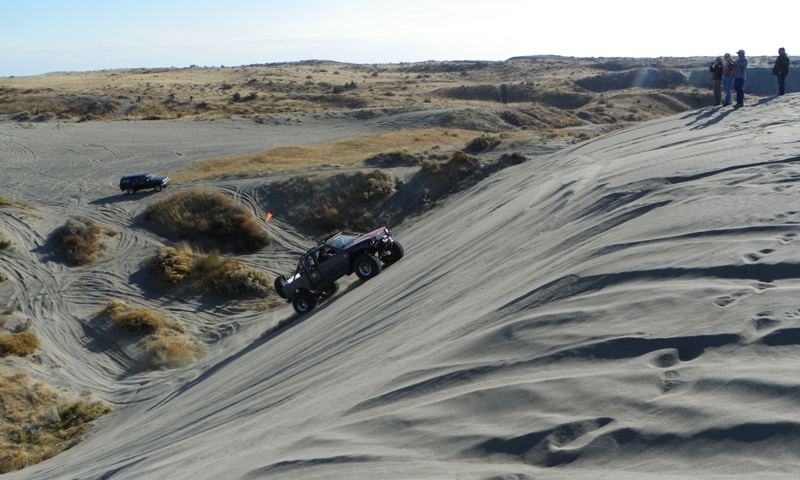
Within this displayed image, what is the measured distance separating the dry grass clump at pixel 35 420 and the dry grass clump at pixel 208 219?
1168cm

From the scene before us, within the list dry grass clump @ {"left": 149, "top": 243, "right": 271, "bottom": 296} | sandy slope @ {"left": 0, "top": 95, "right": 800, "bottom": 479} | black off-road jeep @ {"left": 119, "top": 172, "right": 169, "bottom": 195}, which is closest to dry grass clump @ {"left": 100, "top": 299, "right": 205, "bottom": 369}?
sandy slope @ {"left": 0, "top": 95, "right": 800, "bottom": 479}

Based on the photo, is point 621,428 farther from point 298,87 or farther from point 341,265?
point 298,87

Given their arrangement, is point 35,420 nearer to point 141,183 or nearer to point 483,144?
point 141,183

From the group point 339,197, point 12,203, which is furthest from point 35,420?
point 12,203

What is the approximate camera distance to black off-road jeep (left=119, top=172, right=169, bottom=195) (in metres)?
34.5

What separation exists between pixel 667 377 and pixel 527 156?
25.5 meters

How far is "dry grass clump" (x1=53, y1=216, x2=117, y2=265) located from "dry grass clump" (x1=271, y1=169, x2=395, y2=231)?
7.74 meters

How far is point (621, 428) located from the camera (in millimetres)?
5172

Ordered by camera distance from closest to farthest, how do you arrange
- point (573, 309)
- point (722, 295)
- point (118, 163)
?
point (722, 295), point (573, 309), point (118, 163)

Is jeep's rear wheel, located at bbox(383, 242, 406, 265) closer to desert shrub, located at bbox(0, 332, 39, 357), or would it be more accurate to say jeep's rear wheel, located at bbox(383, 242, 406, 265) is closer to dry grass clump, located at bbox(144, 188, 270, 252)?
desert shrub, located at bbox(0, 332, 39, 357)

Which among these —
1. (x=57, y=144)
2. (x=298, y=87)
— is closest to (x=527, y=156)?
(x=57, y=144)

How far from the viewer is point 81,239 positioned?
28875 mm

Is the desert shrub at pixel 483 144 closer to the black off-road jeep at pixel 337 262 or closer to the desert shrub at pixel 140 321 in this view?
the black off-road jeep at pixel 337 262

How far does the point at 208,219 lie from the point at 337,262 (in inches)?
525
